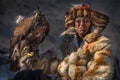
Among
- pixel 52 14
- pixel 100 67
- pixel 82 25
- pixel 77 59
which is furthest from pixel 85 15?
pixel 100 67

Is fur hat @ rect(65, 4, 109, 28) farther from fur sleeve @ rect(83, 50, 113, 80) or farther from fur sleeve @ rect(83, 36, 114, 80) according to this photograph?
fur sleeve @ rect(83, 50, 113, 80)

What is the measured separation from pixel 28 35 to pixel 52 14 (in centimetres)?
71

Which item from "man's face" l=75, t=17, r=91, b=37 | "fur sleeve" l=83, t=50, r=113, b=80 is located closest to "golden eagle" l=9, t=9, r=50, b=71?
"man's face" l=75, t=17, r=91, b=37

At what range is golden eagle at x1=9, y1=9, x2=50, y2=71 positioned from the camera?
10.2 m

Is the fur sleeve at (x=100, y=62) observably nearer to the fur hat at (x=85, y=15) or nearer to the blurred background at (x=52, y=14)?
the blurred background at (x=52, y=14)

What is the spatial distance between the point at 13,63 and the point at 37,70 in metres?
0.60

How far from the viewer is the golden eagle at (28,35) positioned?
10.2 metres

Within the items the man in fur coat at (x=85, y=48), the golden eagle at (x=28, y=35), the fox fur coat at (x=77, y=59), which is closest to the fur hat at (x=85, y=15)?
the man in fur coat at (x=85, y=48)

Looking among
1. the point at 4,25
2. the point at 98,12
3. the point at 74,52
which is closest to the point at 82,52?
the point at 74,52

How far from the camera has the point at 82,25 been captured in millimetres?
10211

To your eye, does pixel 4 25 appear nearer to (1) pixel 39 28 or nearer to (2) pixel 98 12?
(1) pixel 39 28

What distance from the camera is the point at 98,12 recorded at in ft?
33.5

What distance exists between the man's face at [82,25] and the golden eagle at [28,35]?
66cm

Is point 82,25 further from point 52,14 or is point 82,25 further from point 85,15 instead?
point 52,14
